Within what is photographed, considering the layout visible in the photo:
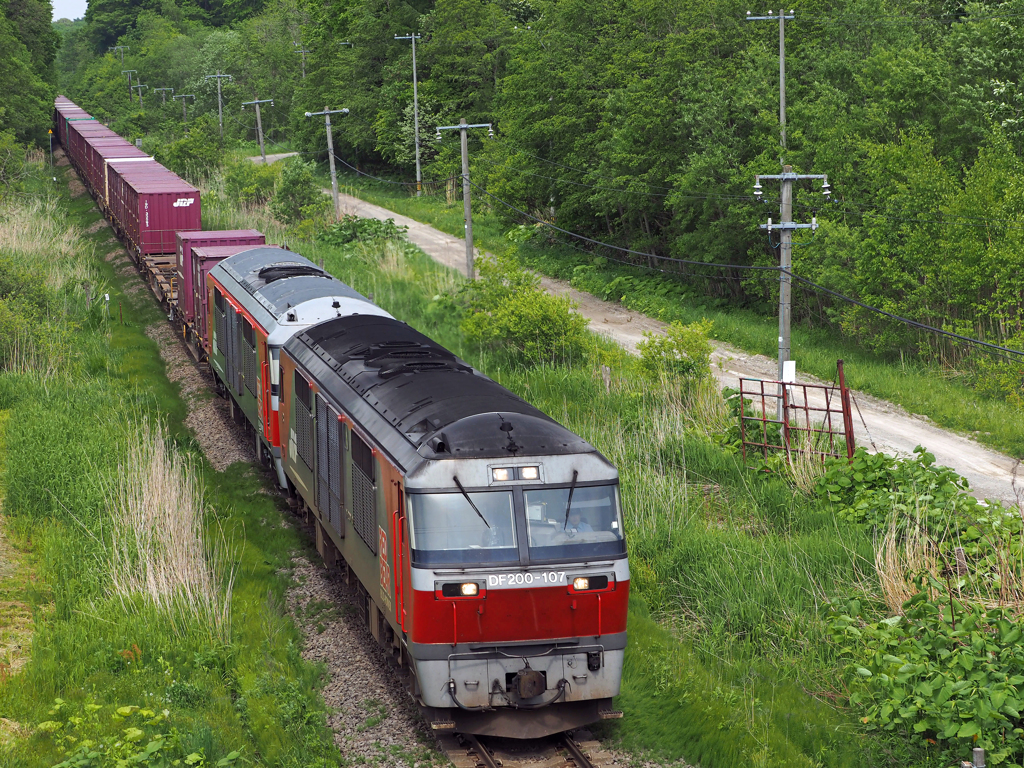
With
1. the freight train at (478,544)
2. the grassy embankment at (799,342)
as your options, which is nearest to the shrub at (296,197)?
the grassy embankment at (799,342)

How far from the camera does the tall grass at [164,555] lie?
13.0m

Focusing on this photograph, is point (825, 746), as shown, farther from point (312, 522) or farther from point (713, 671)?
point (312, 522)

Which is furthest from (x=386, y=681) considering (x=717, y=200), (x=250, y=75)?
(x=250, y=75)

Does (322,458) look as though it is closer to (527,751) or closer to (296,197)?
(527,751)

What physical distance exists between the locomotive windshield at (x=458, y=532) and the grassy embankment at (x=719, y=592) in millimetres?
2532

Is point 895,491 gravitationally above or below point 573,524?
below

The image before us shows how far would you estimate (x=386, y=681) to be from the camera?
41.6ft

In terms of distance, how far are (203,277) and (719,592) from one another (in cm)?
1605

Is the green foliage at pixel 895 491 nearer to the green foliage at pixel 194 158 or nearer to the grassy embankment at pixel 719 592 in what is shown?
the grassy embankment at pixel 719 592

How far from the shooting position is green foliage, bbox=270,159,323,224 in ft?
156

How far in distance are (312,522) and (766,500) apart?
751 cm

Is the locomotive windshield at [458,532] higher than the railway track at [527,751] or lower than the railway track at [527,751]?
higher

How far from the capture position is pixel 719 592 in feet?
47.2

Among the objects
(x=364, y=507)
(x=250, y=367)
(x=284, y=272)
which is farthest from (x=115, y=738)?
(x=284, y=272)
